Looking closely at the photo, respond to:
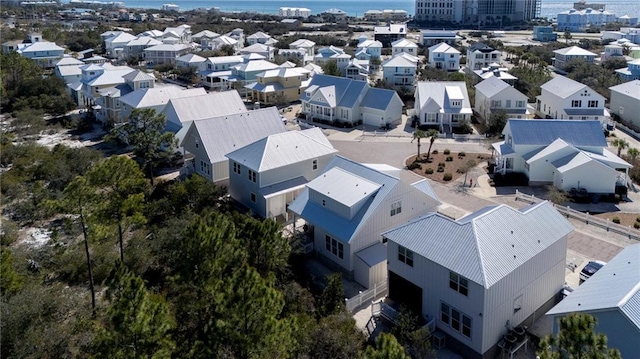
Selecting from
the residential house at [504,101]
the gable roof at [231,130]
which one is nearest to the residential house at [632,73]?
the residential house at [504,101]

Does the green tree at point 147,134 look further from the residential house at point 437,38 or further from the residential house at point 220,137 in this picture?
the residential house at point 437,38

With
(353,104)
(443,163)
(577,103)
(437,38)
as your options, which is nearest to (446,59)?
(437,38)

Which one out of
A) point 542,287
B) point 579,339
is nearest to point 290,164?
point 542,287

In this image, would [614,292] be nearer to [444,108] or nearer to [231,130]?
[231,130]

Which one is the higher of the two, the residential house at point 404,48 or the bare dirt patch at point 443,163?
the residential house at point 404,48

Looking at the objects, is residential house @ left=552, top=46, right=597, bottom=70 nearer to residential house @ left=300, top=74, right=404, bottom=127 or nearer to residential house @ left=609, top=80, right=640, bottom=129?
residential house @ left=609, top=80, right=640, bottom=129

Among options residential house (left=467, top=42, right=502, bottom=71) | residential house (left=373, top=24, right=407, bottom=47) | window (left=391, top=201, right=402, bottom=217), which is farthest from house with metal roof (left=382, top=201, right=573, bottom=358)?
residential house (left=373, top=24, right=407, bottom=47)
